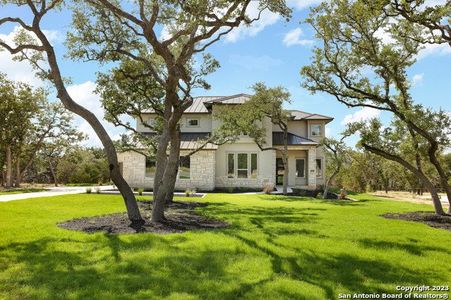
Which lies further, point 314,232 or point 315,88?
point 315,88

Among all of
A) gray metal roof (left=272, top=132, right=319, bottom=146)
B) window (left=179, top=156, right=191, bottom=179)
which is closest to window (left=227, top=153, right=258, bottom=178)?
gray metal roof (left=272, top=132, right=319, bottom=146)

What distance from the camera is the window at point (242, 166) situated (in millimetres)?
28375

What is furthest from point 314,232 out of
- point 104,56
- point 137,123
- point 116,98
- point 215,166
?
point 137,123

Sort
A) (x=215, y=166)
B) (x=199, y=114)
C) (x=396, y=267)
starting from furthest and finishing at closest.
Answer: (x=199, y=114), (x=215, y=166), (x=396, y=267)

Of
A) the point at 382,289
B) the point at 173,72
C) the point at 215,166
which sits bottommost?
the point at 382,289

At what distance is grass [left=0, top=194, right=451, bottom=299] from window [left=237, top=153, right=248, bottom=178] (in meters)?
18.4

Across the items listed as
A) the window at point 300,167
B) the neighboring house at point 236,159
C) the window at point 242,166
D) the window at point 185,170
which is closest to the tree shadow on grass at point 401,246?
the neighboring house at point 236,159

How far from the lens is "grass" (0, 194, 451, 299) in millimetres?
4926

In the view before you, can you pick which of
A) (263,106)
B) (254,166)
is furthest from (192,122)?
(263,106)

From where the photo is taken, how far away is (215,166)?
28.3 m

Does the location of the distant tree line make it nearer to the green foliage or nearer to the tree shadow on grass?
the green foliage

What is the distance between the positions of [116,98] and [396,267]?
13.1 metres

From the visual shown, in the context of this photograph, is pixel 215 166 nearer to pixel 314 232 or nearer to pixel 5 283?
pixel 314 232

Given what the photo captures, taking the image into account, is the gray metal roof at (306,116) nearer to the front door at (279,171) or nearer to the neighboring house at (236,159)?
the neighboring house at (236,159)
